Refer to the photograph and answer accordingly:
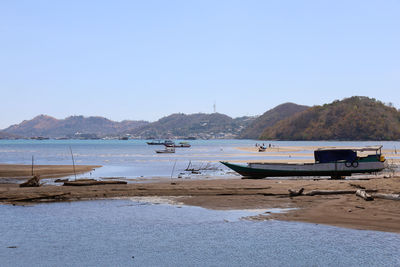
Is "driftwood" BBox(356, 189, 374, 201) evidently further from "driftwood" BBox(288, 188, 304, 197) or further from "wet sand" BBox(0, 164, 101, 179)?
"wet sand" BBox(0, 164, 101, 179)

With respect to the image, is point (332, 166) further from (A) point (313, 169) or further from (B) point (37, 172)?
(B) point (37, 172)

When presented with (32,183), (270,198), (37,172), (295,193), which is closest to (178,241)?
(270,198)

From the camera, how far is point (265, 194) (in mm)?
24672

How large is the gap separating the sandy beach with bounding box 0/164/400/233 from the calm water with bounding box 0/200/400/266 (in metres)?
1.40

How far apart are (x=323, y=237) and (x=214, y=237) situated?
390 centimetres

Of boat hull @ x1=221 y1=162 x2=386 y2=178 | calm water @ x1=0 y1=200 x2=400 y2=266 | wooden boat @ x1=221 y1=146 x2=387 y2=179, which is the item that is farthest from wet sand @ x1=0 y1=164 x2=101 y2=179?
calm water @ x1=0 y1=200 x2=400 y2=266

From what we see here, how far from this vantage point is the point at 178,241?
15.3 m

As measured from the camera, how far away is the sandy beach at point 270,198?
1780 centimetres

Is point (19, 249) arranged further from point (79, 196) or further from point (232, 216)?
point (79, 196)

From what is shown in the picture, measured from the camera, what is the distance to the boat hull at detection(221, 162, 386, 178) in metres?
35.8

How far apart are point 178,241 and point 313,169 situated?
22.9m

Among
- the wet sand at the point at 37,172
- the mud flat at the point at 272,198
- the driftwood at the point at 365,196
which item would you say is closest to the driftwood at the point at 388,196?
the mud flat at the point at 272,198

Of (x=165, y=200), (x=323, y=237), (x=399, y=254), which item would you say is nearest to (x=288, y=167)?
(x=165, y=200)

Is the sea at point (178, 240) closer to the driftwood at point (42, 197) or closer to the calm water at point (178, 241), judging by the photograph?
the calm water at point (178, 241)
